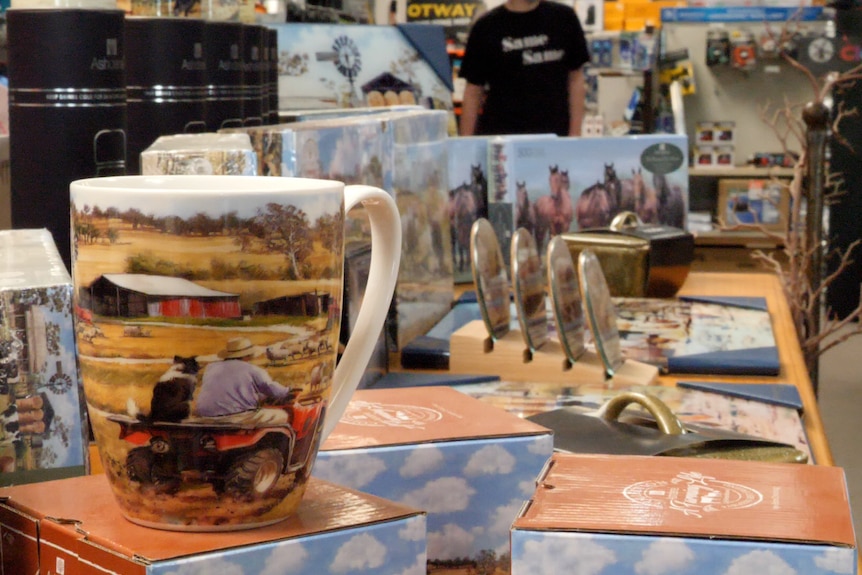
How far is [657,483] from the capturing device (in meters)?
0.57

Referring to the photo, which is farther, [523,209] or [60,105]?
[523,209]

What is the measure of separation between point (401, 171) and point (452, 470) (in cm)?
87

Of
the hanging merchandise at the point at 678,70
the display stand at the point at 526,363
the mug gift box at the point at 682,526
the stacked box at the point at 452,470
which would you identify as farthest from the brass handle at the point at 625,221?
the hanging merchandise at the point at 678,70

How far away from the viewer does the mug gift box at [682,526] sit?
49 cm

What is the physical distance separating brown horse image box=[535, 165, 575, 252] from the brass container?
15cm

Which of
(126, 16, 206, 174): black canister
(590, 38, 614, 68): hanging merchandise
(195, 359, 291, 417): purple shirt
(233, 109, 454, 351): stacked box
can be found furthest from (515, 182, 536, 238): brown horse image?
(590, 38, 614, 68): hanging merchandise

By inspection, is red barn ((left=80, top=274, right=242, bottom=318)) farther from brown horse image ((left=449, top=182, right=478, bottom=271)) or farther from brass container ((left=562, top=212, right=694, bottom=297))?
brown horse image ((left=449, top=182, right=478, bottom=271))

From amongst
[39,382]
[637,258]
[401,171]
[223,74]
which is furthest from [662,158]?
[39,382]

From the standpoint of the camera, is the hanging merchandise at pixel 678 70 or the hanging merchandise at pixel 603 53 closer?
the hanging merchandise at pixel 603 53

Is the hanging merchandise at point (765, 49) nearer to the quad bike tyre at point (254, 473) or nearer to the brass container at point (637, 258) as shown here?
the brass container at point (637, 258)

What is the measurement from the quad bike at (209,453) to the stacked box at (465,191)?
1.51 metres

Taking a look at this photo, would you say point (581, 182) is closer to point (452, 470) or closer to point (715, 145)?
point (452, 470)

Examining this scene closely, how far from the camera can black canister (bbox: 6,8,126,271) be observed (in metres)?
1.01

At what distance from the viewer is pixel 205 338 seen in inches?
19.6
